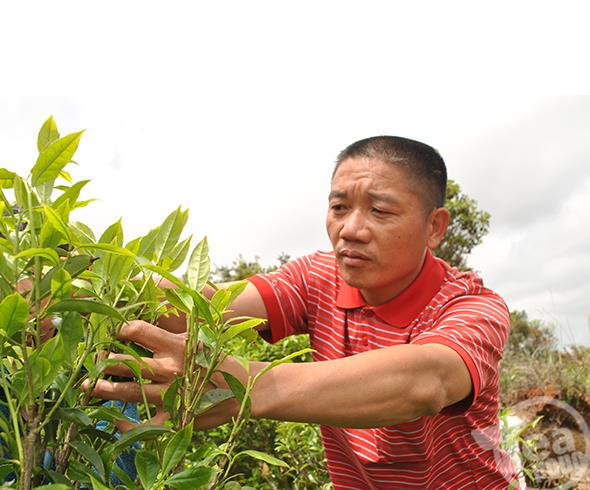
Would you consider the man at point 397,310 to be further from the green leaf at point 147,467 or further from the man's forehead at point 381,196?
the green leaf at point 147,467

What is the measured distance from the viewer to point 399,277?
196cm

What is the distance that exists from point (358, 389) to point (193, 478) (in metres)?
0.44

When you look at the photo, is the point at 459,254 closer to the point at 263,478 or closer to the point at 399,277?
the point at 263,478

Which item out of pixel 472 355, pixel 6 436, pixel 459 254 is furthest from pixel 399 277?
pixel 459 254

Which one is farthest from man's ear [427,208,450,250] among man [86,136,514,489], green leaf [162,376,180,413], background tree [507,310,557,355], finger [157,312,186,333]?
background tree [507,310,557,355]

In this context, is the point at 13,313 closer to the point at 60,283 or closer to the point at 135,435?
the point at 60,283

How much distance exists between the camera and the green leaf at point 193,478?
79 centimetres

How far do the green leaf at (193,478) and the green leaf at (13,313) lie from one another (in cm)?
25

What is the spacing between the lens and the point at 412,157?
1.98 meters

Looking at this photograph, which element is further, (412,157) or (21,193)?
(412,157)

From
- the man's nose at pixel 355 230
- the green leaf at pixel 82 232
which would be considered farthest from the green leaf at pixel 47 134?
the man's nose at pixel 355 230

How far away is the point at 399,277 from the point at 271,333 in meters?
0.41

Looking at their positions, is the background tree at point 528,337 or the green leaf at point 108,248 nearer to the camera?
the green leaf at point 108,248

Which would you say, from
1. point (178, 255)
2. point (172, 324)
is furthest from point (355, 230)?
point (178, 255)
